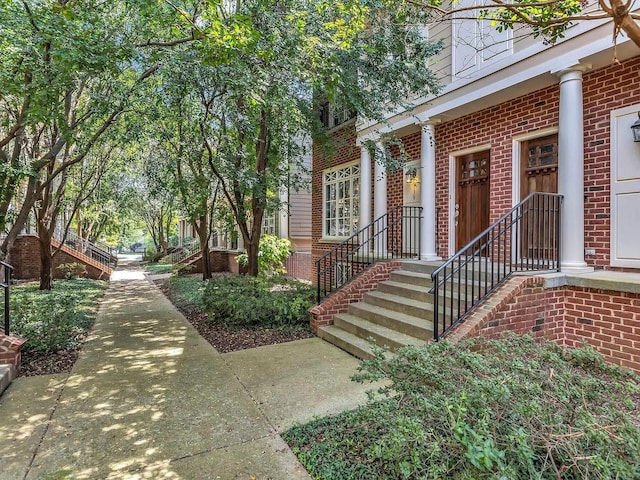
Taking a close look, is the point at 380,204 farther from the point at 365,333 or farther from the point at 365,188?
the point at 365,333

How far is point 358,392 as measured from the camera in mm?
3816

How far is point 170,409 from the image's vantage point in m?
3.47

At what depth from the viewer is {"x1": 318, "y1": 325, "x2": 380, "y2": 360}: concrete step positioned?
16.0 feet

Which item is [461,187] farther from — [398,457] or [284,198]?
[284,198]

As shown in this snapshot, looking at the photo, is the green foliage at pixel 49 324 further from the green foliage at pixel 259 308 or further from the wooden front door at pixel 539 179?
the wooden front door at pixel 539 179

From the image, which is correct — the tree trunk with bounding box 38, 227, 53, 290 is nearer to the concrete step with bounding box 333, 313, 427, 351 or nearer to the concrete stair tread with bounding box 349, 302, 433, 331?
the concrete step with bounding box 333, 313, 427, 351

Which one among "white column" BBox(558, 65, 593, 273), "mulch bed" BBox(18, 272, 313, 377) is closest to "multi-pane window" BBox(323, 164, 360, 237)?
"mulch bed" BBox(18, 272, 313, 377)

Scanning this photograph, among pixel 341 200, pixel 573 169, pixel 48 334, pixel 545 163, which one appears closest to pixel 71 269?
pixel 48 334

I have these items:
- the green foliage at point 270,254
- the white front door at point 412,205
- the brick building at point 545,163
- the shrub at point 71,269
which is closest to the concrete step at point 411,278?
the brick building at point 545,163

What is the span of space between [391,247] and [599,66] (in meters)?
4.62

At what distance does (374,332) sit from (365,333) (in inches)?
8.1

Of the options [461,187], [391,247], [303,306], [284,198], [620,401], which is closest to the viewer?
[620,401]

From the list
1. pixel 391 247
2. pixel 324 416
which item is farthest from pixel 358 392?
pixel 391 247

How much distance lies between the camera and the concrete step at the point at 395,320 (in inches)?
189
